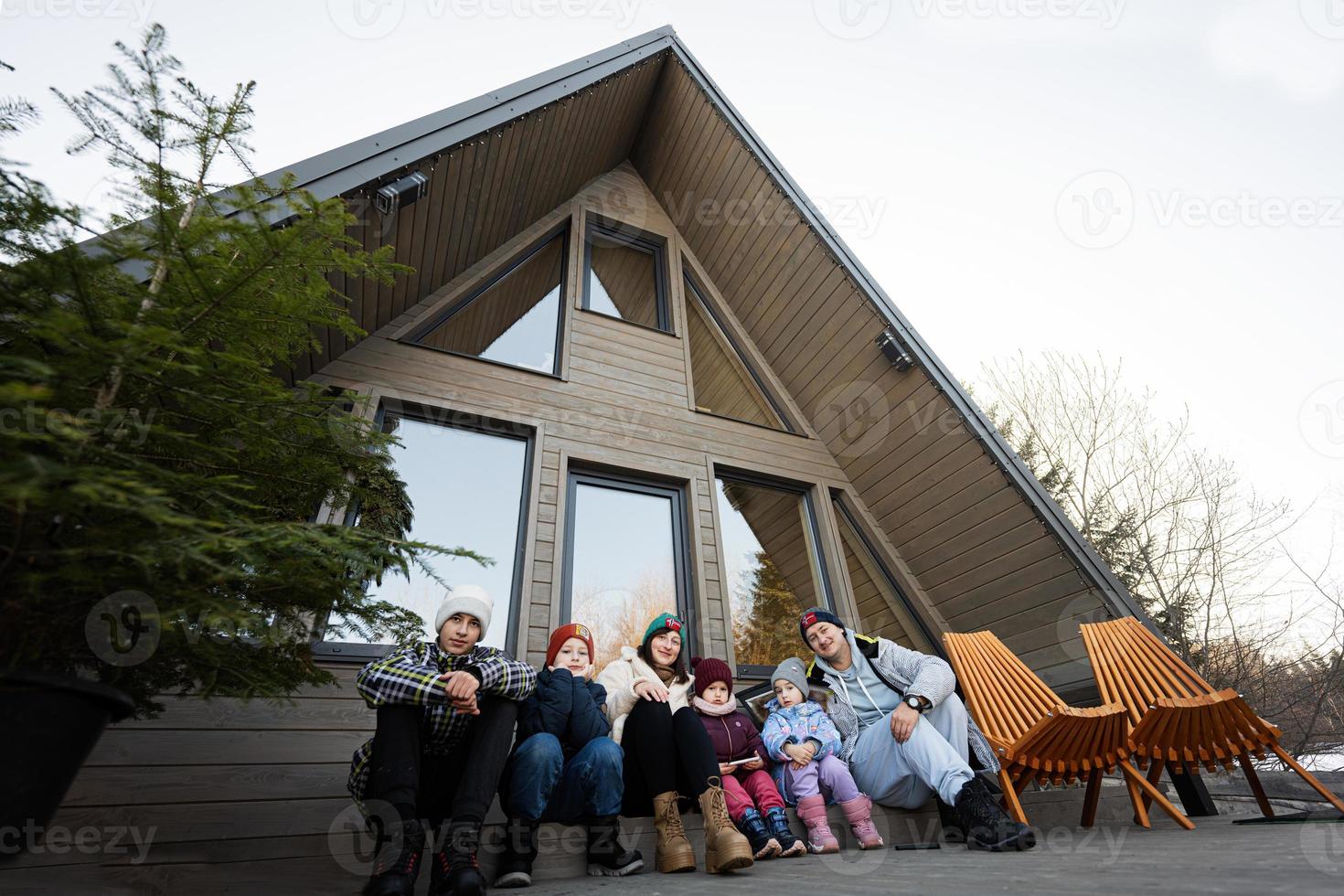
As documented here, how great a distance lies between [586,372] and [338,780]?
9.67 ft

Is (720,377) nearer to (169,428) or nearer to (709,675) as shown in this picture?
(709,675)

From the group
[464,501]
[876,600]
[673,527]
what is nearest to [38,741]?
[464,501]

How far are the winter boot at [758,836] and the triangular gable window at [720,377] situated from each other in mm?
3223

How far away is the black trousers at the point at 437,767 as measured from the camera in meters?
1.67

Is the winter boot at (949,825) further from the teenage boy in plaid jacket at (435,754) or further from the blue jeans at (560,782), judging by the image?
the teenage boy in plaid jacket at (435,754)

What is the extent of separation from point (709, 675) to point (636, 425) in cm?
219

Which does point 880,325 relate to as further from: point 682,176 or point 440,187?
point 440,187

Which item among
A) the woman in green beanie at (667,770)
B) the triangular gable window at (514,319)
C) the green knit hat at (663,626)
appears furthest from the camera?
the triangular gable window at (514,319)

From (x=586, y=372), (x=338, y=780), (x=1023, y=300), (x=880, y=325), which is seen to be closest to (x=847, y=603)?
(x=880, y=325)

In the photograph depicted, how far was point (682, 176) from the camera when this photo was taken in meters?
5.90

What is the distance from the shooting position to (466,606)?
2.19m

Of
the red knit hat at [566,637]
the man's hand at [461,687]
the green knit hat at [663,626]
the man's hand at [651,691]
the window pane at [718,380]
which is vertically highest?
the window pane at [718,380]

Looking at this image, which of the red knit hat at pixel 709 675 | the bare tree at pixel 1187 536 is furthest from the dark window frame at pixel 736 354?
the bare tree at pixel 1187 536

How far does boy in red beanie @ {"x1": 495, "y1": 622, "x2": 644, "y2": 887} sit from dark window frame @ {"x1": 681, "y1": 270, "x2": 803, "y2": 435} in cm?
296
